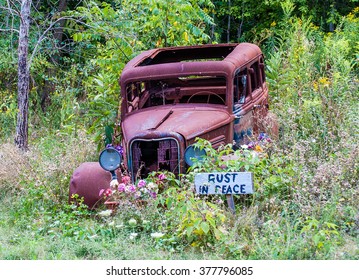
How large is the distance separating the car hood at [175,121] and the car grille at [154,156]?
0.13 metres

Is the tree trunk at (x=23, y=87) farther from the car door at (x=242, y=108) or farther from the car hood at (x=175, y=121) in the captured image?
the car door at (x=242, y=108)

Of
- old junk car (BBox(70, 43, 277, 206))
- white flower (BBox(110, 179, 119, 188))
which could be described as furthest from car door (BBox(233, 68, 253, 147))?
white flower (BBox(110, 179, 119, 188))

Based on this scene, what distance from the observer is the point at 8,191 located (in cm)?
768

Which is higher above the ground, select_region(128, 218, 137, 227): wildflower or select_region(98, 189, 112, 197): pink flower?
select_region(98, 189, 112, 197): pink flower

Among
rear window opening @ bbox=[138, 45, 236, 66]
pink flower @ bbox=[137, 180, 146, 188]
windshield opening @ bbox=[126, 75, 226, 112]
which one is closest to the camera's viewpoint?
pink flower @ bbox=[137, 180, 146, 188]

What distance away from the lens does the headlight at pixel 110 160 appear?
6.67 m

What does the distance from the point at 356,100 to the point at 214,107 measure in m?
2.33

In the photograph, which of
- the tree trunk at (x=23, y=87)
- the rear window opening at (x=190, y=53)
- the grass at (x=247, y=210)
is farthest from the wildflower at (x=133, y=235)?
the rear window opening at (x=190, y=53)

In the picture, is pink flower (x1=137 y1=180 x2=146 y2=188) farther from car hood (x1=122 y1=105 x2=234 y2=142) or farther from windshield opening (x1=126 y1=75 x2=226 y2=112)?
windshield opening (x1=126 y1=75 x2=226 y2=112)

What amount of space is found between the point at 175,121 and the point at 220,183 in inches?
53.8

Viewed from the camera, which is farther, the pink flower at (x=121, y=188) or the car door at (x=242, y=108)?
the car door at (x=242, y=108)

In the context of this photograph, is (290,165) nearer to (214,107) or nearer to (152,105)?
(214,107)

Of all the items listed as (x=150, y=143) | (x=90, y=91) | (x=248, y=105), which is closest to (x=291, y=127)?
(x=248, y=105)

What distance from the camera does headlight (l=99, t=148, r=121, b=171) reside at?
6672 millimetres
